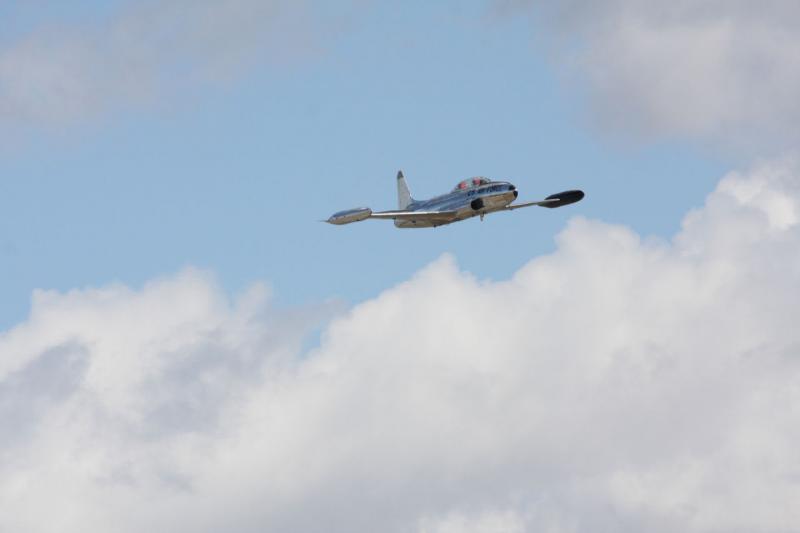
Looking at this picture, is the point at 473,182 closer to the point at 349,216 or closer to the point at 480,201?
the point at 480,201

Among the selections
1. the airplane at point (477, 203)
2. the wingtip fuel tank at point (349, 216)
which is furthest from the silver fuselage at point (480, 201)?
the wingtip fuel tank at point (349, 216)

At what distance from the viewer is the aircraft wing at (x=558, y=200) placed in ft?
641

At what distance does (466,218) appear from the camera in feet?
644

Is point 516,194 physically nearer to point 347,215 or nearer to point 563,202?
point 563,202

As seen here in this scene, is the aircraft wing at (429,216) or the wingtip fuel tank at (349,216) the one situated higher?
the aircraft wing at (429,216)

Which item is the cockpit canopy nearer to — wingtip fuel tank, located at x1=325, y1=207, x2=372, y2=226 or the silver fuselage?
the silver fuselage

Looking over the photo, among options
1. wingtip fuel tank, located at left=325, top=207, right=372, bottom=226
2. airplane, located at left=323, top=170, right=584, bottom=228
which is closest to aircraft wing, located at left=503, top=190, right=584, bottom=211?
airplane, located at left=323, top=170, right=584, bottom=228

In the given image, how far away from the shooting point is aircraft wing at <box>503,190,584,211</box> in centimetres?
19538

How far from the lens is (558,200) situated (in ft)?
643

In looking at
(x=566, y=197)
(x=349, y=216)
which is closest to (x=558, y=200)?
(x=566, y=197)

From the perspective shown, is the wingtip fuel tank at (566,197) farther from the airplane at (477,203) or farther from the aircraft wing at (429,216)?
the aircraft wing at (429,216)

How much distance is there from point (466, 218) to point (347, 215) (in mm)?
26635

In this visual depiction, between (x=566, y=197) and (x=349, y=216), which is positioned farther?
(x=566, y=197)

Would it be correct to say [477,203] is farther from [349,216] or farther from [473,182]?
[349,216]
